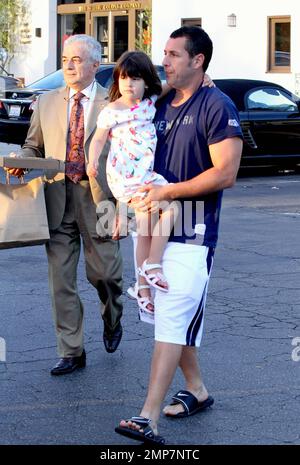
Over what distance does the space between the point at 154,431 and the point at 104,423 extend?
49 cm

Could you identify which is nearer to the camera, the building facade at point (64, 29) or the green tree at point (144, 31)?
the green tree at point (144, 31)

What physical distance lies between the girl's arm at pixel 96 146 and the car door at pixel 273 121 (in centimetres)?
1228

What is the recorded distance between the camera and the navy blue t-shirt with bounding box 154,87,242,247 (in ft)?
16.7

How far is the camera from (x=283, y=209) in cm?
1414

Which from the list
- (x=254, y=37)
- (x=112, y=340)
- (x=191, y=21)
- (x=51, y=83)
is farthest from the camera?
(x=191, y=21)

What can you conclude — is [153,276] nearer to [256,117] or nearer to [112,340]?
[112,340]


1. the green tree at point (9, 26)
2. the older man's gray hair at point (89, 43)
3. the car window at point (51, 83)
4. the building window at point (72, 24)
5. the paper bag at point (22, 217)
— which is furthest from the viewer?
the green tree at point (9, 26)

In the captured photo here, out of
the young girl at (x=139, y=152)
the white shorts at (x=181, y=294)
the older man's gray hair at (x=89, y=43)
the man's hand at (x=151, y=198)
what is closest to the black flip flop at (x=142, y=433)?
the white shorts at (x=181, y=294)

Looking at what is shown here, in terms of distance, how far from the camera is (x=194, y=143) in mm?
5133

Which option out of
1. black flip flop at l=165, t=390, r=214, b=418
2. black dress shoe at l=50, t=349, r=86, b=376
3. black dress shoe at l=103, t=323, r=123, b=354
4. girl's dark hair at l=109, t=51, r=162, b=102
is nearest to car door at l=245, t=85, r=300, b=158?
black dress shoe at l=103, t=323, r=123, b=354

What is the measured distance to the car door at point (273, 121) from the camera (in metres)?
17.9

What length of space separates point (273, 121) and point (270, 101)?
596mm

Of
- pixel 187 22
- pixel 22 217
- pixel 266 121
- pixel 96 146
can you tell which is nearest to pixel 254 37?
pixel 187 22

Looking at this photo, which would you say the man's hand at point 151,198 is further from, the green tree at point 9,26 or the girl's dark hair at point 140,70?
the green tree at point 9,26
